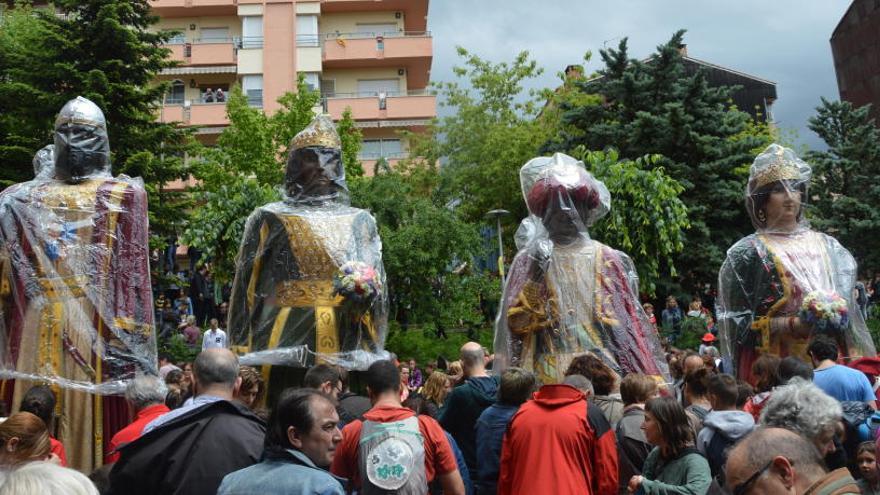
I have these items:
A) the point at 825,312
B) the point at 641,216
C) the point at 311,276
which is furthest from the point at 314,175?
the point at 641,216

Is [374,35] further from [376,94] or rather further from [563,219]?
[563,219]

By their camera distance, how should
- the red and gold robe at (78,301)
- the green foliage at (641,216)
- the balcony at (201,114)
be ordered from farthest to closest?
the balcony at (201,114)
the green foliage at (641,216)
the red and gold robe at (78,301)

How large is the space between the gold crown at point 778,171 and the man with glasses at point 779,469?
20.8 ft

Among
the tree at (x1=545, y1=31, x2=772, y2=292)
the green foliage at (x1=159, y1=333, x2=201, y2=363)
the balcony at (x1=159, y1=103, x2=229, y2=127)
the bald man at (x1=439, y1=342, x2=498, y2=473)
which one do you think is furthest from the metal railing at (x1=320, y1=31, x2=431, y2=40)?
the bald man at (x1=439, y1=342, x2=498, y2=473)

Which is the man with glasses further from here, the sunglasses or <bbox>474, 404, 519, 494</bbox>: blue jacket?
<bbox>474, 404, 519, 494</bbox>: blue jacket

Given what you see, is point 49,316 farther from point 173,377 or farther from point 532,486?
point 532,486

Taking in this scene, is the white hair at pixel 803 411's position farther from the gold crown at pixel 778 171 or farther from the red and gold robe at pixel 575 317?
the gold crown at pixel 778 171

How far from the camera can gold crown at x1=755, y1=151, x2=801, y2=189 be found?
28.7ft

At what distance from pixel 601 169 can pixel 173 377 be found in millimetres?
14593

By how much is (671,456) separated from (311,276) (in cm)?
433

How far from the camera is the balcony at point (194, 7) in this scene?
38094 millimetres

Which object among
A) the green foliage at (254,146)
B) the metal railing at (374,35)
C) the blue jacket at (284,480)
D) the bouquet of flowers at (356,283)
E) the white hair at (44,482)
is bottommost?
the blue jacket at (284,480)

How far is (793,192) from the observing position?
28.8 feet

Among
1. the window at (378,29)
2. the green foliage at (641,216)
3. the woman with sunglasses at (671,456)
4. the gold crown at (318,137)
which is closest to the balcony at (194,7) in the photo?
the window at (378,29)
